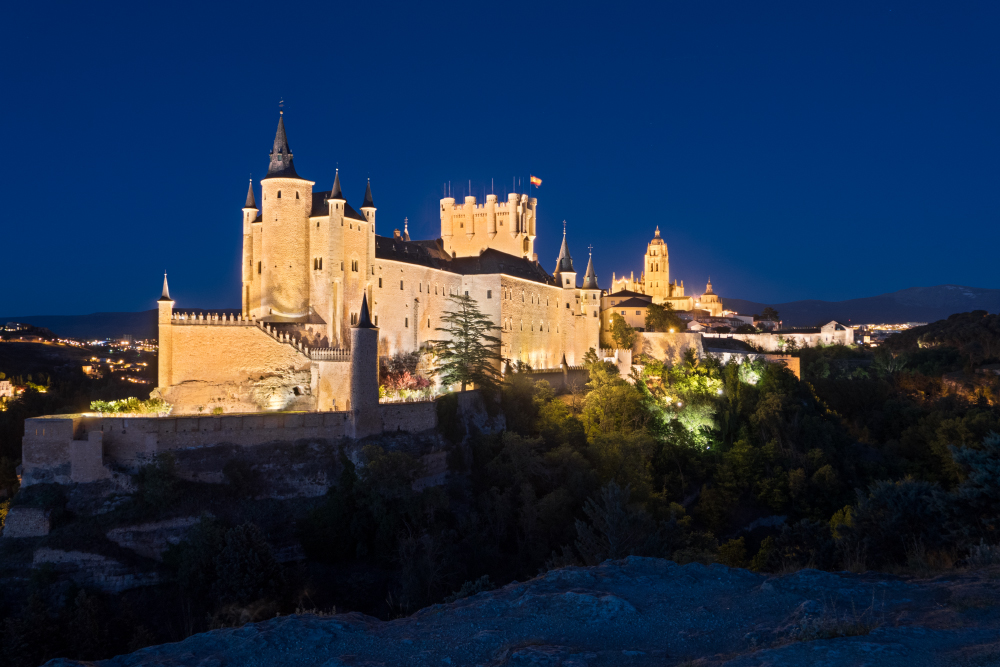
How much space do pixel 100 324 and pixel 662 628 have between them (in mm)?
200702

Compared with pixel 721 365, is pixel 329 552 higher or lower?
lower

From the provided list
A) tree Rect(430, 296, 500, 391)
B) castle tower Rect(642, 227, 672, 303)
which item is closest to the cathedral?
castle tower Rect(642, 227, 672, 303)

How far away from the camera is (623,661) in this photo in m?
9.39

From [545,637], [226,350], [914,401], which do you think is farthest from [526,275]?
[545,637]

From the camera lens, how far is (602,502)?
126 ft

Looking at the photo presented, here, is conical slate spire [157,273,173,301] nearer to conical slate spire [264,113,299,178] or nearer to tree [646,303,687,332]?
conical slate spire [264,113,299,178]

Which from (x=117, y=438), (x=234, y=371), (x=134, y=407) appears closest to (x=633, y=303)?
(x=234, y=371)

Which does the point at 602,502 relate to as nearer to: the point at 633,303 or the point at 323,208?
the point at 323,208

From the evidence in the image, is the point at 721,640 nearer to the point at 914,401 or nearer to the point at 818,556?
the point at 818,556

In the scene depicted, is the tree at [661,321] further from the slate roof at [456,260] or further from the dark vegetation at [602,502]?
the dark vegetation at [602,502]

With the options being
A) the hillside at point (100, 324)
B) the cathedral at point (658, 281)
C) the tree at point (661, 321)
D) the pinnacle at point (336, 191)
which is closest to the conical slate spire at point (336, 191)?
the pinnacle at point (336, 191)

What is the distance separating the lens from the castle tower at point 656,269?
412 feet

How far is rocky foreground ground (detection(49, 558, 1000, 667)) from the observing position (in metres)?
8.66

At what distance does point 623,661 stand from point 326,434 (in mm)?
28422
